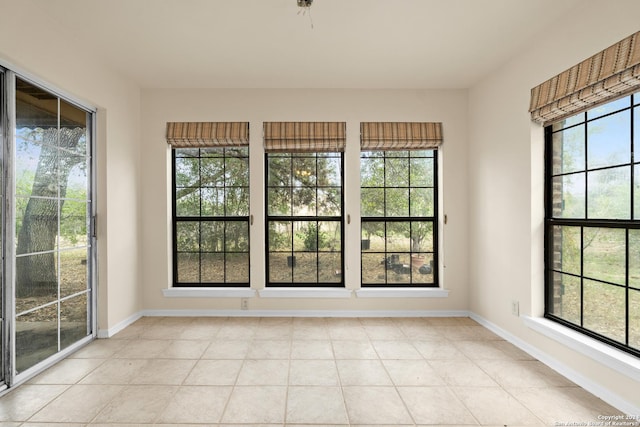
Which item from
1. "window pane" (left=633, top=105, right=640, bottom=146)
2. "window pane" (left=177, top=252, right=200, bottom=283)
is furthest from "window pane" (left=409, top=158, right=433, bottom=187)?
"window pane" (left=177, top=252, right=200, bottom=283)

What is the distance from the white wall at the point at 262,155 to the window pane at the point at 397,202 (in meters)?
0.44

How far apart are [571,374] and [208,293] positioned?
3.64 metres

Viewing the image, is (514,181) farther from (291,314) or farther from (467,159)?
(291,314)

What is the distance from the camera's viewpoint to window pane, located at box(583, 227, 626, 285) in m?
2.27

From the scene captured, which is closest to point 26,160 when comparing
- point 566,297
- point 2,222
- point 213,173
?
point 2,222

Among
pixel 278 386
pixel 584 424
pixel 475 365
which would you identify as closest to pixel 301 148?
pixel 278 386

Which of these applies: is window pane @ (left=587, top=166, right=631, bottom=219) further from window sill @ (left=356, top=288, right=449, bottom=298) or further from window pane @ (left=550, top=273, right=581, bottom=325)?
window sill @ (left=356, top=288, right=449, bottom=298)

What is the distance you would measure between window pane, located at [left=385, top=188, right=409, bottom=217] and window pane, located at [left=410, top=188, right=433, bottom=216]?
0.26 ft

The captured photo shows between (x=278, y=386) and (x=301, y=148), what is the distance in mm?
2610

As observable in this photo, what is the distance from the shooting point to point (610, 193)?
235 centimetres

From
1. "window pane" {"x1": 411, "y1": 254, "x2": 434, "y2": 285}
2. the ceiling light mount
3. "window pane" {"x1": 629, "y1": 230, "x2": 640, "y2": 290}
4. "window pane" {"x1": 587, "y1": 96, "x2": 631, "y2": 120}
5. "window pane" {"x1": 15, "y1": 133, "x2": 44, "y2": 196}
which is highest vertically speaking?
the ceiling light mount

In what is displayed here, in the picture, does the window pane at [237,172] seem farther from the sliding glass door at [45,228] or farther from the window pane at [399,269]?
the window pane at [399,269]

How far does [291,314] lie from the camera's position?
4.05 meters

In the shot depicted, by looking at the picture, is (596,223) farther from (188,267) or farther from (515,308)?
(188,267)
